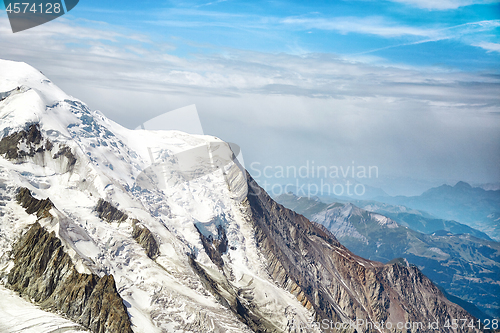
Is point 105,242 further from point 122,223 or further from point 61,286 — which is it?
point 61,286

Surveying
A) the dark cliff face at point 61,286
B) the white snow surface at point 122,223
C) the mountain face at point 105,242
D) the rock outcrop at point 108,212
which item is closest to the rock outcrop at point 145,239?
the mountain face at point 105,242

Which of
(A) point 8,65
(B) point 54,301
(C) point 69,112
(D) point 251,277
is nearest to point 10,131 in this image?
(C) point 69,112

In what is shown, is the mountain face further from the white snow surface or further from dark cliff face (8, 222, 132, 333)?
the white snow surface

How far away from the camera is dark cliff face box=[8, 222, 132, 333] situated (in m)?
104

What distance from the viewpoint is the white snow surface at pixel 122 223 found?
123m

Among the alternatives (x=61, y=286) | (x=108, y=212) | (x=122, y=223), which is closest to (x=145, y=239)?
(x=122, y=223)

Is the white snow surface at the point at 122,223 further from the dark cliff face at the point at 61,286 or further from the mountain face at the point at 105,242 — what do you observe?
the dark cliff face at the point at 61,286

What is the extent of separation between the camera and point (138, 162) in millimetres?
194625

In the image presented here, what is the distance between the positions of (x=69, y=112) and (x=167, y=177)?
48.4 meters

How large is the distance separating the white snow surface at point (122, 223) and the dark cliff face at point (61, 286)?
2819 millimetres

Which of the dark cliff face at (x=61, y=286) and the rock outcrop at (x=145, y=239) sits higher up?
the dark cliff face at (x=61, y=286)

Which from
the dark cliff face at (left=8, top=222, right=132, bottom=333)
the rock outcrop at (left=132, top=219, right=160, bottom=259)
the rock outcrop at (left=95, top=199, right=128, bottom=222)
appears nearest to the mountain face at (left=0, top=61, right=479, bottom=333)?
the dark cliff face at (left=8, top=222, right=132, bottom=333)

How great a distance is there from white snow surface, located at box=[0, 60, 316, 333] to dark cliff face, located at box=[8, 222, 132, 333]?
2.82 m

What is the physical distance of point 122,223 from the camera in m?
149
